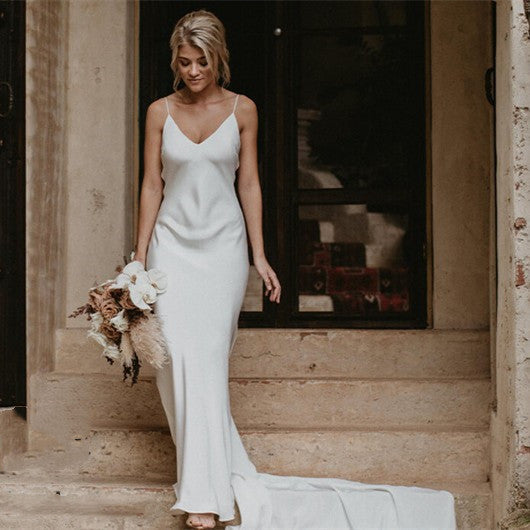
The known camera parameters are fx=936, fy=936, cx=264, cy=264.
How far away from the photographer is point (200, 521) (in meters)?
4.30

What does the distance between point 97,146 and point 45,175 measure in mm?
503

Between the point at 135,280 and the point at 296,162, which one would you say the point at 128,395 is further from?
the point at 296,162

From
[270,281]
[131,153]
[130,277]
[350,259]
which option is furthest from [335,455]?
[131,153]

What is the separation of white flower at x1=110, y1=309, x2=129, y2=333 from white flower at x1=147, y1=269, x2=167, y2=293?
21 cm

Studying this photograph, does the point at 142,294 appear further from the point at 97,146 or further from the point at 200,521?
the point at 97,146

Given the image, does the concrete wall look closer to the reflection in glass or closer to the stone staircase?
the stone staircase

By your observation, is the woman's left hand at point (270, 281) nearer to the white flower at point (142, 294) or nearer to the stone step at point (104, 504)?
the white flower at point (142, 294)

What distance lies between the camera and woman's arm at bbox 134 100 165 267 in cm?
467

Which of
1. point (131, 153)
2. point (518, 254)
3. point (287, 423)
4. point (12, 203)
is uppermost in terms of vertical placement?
point (131, 153)

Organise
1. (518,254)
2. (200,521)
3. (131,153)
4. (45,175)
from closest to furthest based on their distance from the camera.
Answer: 1. (518,254)
2. (200,521)
3. (45,175)
4. (131,153)

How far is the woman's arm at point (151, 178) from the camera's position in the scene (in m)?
4.67

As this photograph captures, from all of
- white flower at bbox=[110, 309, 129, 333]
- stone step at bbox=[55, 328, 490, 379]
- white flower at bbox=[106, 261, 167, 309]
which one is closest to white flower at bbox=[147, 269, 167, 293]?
A: white flower at bbox=[106, 261, 167, 309]

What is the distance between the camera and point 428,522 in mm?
4488

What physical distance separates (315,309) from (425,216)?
3.46 ft
